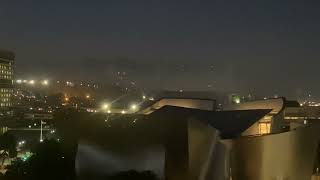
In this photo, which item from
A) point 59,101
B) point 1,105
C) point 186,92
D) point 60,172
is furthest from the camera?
point 59,101

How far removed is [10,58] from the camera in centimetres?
6806

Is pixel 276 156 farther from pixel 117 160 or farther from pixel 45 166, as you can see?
pixel 45 166

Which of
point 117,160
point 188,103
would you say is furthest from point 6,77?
point 117,160

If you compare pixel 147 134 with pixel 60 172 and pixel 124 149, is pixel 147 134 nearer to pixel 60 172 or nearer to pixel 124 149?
pixel 124 149

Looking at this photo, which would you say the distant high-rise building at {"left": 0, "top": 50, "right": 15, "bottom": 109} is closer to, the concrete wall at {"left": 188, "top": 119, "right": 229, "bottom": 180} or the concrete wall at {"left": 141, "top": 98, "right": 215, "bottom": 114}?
the concrete wall at {"left": 141, "top": 98, "right": 215, "bottom": 114}

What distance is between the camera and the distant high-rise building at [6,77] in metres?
62.6

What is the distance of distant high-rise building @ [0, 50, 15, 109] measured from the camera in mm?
62647

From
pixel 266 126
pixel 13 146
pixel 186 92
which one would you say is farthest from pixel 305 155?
pixel 186 92

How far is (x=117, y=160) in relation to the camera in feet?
36.7

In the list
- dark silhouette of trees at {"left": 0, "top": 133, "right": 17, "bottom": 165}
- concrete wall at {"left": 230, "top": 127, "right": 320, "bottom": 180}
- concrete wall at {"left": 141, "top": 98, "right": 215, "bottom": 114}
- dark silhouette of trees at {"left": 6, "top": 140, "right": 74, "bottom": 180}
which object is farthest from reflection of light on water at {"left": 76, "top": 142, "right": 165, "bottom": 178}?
concrete wall at {"left": 141, "top": 98, "right": 215, "bottom": 114}

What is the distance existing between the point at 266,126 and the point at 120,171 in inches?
440

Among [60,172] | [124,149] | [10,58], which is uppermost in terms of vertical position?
[10,58]

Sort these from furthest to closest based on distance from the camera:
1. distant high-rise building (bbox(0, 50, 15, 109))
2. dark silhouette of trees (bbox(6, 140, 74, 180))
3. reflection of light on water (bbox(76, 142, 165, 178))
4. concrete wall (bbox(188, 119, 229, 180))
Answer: distant high-rise building (bbox(0, 50, 15, 109)) < dark silhouette of trees (bbox(6, 140, 74, 180)) < concrete wall (bbox(188, 119, 229, 180)) < reflection of light on water (bbox(76, 142, 165, 178))

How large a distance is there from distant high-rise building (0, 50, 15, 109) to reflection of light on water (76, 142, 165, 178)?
53.3 metres
